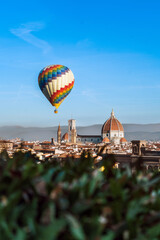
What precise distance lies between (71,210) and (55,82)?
2393cm

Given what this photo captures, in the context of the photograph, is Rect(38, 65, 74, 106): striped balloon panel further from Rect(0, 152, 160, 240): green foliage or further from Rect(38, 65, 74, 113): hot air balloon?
Rect(0, 152, 160, 240): green foliage

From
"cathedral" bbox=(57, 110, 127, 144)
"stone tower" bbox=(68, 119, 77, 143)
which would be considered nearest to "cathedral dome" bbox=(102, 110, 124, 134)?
"cathedral" bbox=(57, 110, 127, 144)

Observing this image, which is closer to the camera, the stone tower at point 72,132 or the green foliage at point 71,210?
the green foliage at point 71,210

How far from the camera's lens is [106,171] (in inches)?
84.7

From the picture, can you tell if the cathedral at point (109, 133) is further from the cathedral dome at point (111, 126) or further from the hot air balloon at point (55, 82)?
the hot air balloon at point (55, 82)

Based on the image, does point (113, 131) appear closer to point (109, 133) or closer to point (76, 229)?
point (109, 133)

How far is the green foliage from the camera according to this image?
1291 mm

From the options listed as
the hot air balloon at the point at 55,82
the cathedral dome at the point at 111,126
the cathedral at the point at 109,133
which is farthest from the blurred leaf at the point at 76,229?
the cathedral dome at the point at 111,126

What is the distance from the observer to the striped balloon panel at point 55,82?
25.1 metres

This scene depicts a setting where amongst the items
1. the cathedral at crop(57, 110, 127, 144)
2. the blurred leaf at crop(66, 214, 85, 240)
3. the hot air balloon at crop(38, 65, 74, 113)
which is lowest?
the blurred leaf at crop(66, 214, 85, 240)

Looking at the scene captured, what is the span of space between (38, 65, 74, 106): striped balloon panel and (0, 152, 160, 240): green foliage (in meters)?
23.8

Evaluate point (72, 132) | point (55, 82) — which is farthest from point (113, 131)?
point (55, 82)

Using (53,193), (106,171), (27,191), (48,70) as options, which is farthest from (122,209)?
(48,70)

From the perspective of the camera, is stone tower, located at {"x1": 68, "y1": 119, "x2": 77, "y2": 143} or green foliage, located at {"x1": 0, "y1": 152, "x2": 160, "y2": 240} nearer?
green foliage, located at {"x1": 0, "y1": 152, "x2": 160, "y2": 240}
